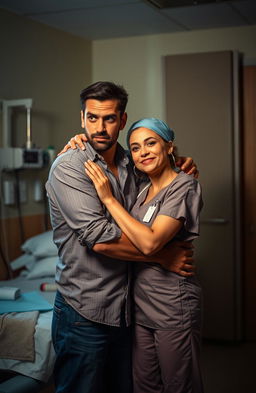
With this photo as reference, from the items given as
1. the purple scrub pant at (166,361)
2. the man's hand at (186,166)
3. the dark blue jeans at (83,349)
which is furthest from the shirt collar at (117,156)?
the purple scrub pant at (166,361)

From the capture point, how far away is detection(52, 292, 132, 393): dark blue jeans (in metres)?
1.89

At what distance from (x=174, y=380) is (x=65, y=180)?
0.79 metres

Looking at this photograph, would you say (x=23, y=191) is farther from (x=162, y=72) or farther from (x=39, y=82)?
(x=162, y=72)

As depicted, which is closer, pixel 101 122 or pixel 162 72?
pixel 101 122

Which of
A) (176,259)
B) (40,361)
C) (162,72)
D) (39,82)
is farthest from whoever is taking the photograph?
(162,72)

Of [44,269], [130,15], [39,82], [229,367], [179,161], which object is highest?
[130,15]

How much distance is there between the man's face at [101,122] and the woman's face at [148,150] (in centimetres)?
8

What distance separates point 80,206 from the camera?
1.84 metres

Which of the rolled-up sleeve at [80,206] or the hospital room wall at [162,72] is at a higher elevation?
the hospital room wall at [162,72]

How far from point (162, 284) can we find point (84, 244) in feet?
1.04

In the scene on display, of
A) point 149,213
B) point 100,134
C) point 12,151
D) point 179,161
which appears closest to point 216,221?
point 12,151

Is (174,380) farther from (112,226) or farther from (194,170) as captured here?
(194,170)

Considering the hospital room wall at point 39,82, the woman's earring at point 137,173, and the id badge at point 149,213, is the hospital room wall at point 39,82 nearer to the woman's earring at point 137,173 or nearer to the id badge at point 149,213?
the woman's earring at point 137,173

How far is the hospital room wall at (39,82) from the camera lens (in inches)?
137
